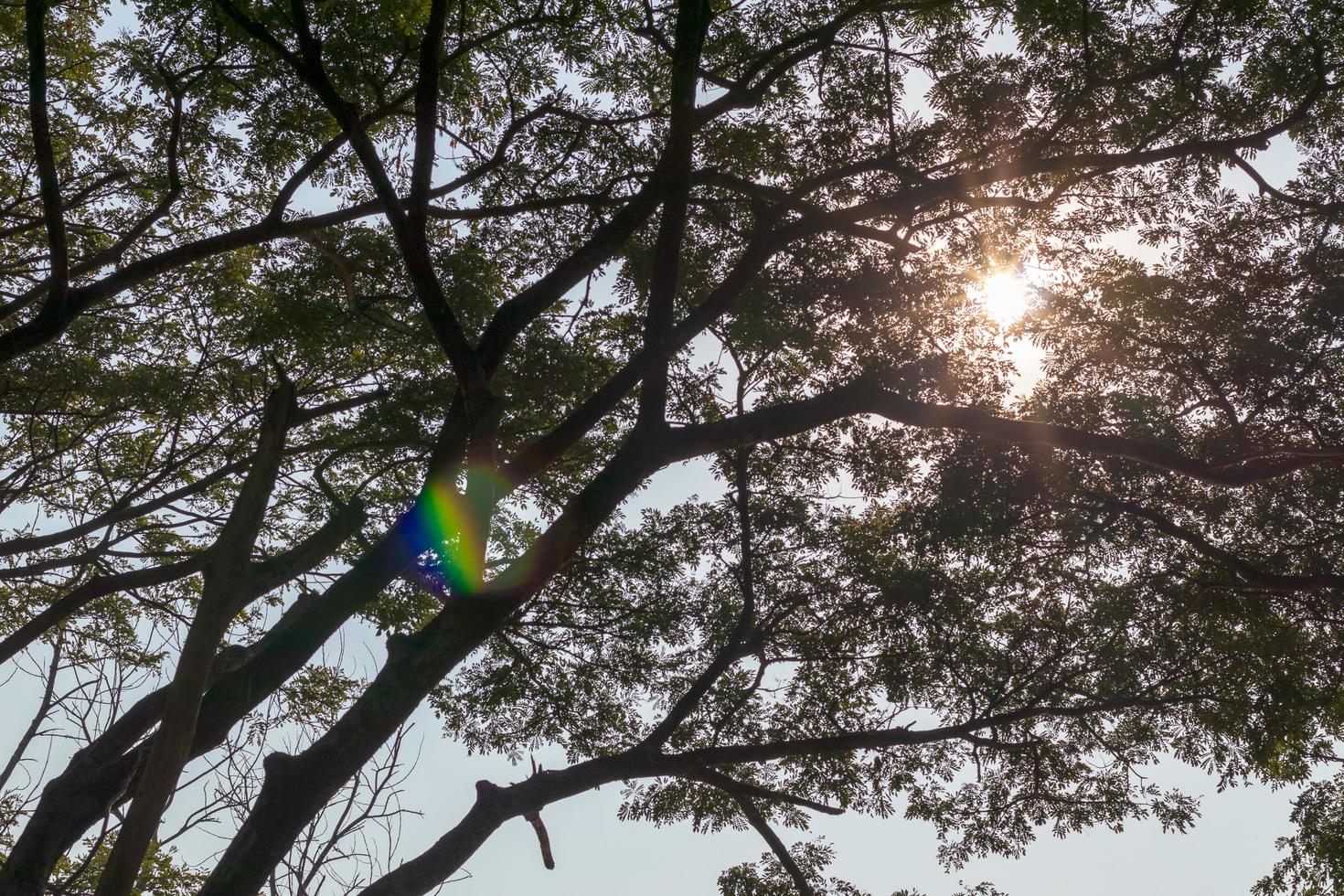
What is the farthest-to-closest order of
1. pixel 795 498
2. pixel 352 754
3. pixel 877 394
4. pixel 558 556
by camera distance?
pixel 795 498 → pixel 877 394 → pixel 558 556 → pixel 352 754

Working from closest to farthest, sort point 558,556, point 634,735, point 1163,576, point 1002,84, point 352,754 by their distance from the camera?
point 352,754 < point 558,556 < point 1002,84 < point 1163,576 < point 634,735

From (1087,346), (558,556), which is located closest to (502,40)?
(558,556)

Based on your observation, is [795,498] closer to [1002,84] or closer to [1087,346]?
[1087,346]

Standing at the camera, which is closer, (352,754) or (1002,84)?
(352,754)

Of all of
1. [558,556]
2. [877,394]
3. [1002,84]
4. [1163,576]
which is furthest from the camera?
[1163,576]

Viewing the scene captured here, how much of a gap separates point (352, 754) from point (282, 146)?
17.2 ft

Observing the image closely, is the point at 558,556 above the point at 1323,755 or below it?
above

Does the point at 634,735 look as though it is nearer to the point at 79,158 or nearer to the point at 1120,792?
the point at 1120,792

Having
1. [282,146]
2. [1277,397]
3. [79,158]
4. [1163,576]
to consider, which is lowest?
[1163,576]

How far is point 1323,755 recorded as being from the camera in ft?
26.8

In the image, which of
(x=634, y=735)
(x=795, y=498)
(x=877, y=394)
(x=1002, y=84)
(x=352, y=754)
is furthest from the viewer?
(x=634, y=735)

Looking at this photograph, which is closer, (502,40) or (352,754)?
(352,754)

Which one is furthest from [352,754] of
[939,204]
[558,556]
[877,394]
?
[939,204]

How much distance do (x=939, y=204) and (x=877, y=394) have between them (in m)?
2.56
